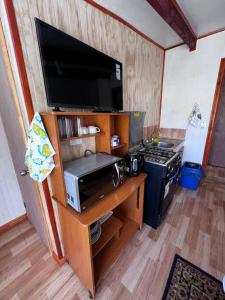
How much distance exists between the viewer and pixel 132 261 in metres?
1.36

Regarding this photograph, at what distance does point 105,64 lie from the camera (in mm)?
1279

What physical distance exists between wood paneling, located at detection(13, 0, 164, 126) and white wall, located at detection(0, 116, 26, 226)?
0.93m

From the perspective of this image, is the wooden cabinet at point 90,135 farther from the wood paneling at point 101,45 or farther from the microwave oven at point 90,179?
the wood paneling at point 101,45

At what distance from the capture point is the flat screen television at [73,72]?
882 millimetres

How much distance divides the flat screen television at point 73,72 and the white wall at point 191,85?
171 centimetres

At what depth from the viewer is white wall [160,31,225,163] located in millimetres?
2159

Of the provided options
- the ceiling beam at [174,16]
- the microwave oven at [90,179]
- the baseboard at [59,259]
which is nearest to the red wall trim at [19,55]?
the microwave oven at [90,179]

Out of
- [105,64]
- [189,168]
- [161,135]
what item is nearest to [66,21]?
[105,64]

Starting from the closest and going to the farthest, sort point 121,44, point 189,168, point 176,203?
point 121,44, point 176,203, point 189,168

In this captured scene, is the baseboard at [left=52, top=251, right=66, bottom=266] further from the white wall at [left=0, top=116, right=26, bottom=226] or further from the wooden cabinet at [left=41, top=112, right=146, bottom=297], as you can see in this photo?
the white wall at [left=0, top=116, right=26, bottom=226]

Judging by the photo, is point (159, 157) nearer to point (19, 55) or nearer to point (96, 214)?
point (96, 214)

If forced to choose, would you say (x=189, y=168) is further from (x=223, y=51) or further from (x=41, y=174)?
(x=41, y=174)

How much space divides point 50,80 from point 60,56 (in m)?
0.20

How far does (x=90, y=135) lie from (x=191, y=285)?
1.59 meters
